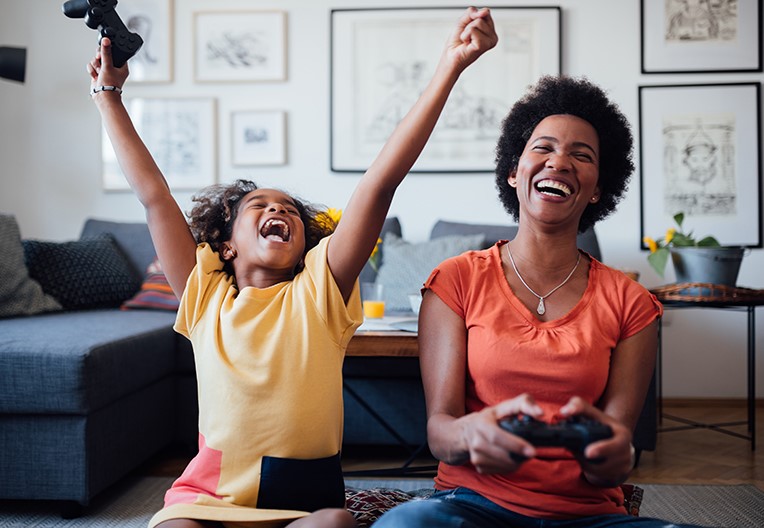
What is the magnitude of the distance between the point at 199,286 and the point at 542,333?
59 cm

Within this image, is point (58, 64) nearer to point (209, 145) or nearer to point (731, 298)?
point (209, 145)

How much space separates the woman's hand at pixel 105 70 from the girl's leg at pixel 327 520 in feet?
2.78

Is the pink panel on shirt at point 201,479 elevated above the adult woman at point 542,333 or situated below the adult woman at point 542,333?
below

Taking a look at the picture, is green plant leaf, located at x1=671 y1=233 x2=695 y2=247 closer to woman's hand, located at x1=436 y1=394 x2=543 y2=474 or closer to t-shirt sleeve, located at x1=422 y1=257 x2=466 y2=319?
t-shirt sleeve, located at x1=422 y1=257 x2=466 y2=319

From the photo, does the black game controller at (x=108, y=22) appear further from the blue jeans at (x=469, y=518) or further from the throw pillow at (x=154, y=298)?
the throw pillow at (x=154, y=298)

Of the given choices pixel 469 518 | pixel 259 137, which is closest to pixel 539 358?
pixel 469 518

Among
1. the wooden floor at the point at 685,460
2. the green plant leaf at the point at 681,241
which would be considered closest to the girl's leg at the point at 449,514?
the wooden floor at the point at 685,460

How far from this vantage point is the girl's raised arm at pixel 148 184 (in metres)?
1.31

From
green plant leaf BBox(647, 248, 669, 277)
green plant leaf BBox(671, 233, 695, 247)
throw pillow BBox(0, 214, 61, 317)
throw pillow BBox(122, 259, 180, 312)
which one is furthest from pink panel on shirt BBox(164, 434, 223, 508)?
green plant leaf BBox(671, 233, 695, 247)

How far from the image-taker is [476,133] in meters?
3.80

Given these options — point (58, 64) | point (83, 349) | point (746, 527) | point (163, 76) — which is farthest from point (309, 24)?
point (746, 527)

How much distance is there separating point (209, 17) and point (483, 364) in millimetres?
3254

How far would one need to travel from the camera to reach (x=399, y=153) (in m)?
1.15

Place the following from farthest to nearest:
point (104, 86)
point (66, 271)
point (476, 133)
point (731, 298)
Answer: point (476, 133)
point (66, 271)
point (731, 298)
point (104, 86)
